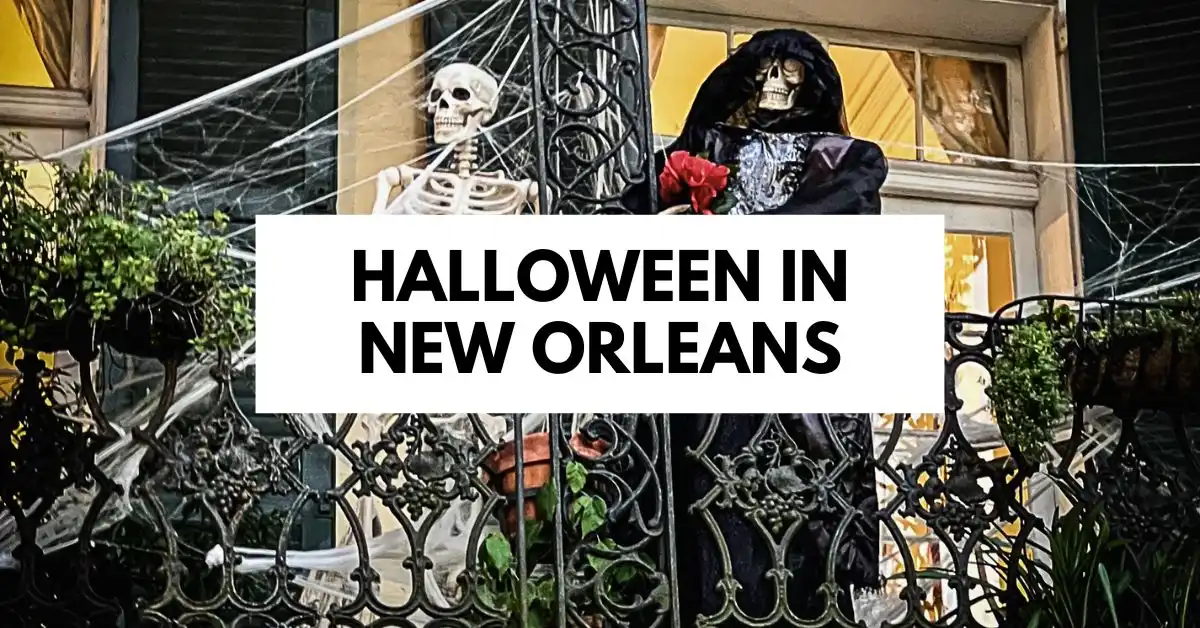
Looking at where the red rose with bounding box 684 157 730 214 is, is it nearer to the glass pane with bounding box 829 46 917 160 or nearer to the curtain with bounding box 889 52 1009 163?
the glass pane with bounding box 829 46 917 160

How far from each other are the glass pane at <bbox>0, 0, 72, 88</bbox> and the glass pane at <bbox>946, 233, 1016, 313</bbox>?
2633mm

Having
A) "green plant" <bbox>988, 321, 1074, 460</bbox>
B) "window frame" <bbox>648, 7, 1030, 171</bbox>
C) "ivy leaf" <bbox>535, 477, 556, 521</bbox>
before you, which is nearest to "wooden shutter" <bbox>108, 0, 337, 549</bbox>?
"ivy leaf" <bbox>535, 477, 556, 521</bbox>

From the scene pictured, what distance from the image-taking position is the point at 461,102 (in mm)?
4555

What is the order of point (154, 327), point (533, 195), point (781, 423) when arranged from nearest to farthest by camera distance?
point (154, 327) → point (781, 423) → point (533, 195)

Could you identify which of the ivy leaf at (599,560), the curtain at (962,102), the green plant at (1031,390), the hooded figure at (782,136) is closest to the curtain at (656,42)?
the curtain at (962,102)

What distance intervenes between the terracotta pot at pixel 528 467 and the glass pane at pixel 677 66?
5.57 feet

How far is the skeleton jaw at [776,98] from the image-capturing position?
454cm

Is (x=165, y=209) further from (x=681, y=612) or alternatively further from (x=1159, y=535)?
(x=1159, y=535)

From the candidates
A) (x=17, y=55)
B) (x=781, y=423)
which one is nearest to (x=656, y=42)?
A: (x=17, y=55)

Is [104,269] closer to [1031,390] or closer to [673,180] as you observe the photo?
[673,180]

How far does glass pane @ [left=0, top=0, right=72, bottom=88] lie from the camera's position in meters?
5.16

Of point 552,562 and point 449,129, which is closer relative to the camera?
point 552,562

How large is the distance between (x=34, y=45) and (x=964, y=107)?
279 centimetres

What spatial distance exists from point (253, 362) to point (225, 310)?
0.84ft
